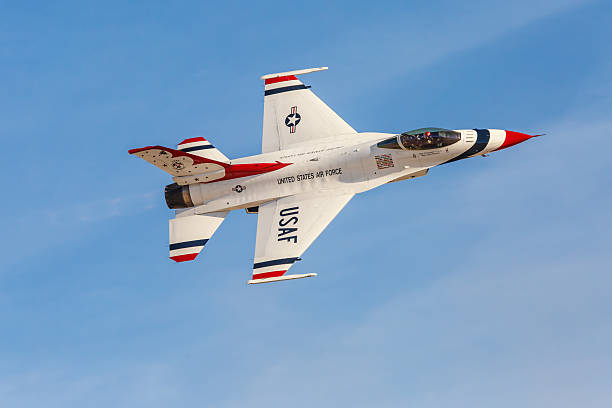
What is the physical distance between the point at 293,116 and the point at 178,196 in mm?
6342

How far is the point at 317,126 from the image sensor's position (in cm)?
4331

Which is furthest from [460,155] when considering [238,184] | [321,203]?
[238,184]

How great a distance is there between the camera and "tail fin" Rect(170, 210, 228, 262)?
41469mm

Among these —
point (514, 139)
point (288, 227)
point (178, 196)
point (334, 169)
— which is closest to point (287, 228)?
point (288, 227)

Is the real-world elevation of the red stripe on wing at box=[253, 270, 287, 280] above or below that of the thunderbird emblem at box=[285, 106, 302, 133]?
below

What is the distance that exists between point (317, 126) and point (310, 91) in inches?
80.8

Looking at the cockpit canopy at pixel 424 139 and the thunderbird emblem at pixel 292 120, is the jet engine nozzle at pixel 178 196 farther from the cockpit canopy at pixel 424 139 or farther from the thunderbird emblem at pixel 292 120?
the cockpit canopy at pixel 424 139

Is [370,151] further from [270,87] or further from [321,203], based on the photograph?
[270,87]

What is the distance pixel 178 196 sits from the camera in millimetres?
41875

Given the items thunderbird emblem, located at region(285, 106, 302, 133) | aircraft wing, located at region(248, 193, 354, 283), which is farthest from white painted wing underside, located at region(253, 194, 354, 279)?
thunderbird emblem, located at region(285, 106, 302, 133)

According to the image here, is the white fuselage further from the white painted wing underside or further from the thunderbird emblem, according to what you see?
the thunderbird emblem

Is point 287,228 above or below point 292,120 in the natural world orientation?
below

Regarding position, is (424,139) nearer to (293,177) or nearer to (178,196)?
(293,177)

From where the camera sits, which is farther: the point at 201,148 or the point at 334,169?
the point at 201,148
